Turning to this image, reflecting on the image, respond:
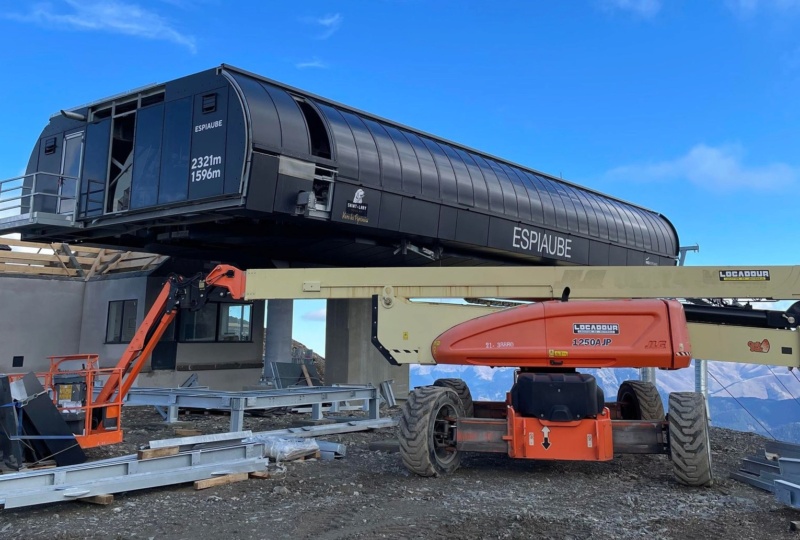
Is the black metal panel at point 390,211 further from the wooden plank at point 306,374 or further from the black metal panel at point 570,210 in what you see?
the black metal panel at point 570,210

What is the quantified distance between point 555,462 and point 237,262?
13.0 m

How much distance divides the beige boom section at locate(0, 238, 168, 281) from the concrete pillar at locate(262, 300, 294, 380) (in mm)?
4028

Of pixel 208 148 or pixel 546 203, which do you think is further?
pixel 546 203

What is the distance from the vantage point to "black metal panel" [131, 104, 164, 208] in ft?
47.7

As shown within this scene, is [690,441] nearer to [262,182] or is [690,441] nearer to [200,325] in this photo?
[262,182]

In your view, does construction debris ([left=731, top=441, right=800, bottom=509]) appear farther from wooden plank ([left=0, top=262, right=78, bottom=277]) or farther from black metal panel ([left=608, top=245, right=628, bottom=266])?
wooden plank ([left=0, top=262, right=78, bottom=277])

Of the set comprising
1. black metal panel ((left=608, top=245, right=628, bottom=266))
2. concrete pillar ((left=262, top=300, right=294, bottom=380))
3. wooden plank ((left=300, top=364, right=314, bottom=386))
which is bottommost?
wooden plank ((left=300, top=364, right=314, bottom=386))

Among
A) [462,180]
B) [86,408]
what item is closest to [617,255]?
[462,180]

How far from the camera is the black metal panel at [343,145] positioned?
14.1m

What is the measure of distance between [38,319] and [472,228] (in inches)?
579

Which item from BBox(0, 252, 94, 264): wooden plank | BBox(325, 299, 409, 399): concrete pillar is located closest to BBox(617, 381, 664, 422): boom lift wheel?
BBox(325, 299, 409, 399): concrete pillar

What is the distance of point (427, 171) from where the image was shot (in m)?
16.5

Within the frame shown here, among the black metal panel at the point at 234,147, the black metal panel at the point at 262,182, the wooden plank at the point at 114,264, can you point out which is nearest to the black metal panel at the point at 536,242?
the black metal panel at the point at 262,182

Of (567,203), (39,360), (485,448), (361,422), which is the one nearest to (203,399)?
(361,422)
